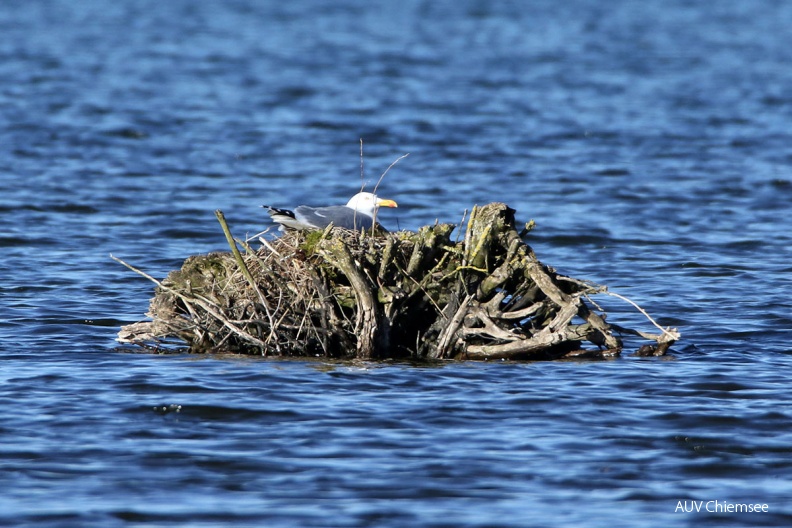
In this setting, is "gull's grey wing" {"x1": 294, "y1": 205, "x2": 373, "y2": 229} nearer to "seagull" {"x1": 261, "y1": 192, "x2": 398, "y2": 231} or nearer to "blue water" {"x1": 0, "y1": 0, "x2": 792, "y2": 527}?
"seagull" {"x1": 261, "y1": 192, "x2": 398, "y2": 231}

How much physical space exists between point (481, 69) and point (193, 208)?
2167 cm

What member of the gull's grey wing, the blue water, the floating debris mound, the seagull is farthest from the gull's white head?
the blue water

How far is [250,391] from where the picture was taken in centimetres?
848

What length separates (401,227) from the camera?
1630 centimetres

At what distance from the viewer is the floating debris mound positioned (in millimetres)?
9031

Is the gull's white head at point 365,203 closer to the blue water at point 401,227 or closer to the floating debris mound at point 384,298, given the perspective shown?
the floating debris mound at point 384,298

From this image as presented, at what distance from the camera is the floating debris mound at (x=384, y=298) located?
903 cm

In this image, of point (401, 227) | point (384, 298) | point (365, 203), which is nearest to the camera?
point (384, 298)

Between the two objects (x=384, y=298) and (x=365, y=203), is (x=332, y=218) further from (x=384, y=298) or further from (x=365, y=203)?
(x=384, y=298)

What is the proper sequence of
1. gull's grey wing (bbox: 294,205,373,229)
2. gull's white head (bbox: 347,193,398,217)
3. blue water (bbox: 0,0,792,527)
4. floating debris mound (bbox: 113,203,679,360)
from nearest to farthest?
1. blue water (bbox: 0,0,792,527)
2. floating debris mound (bbox: 113,203,679,360)
3. gull's grey wing (bbox: 294,205,373,229)
4. gull's white head (bbox: 347,193,398,217)

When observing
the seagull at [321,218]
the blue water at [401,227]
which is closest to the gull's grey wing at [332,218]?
the seagull at [321,218]

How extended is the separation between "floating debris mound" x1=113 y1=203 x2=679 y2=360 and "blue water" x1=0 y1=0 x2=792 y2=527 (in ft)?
0.87

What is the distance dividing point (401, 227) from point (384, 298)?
24.2 feet

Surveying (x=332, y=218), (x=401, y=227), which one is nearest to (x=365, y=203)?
(x=332, y=218)
